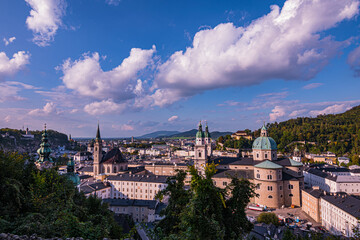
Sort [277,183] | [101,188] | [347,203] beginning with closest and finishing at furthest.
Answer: [347,203], [277,183], [101,188]

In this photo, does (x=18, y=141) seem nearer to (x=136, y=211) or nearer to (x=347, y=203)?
(x=136, y=211)

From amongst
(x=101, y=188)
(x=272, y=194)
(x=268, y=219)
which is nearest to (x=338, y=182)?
(x=272, y=194)

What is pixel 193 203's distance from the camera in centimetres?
924

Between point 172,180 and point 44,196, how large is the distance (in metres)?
8.22

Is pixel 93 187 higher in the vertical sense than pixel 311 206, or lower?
higher

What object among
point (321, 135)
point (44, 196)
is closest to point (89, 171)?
point (44, 196)

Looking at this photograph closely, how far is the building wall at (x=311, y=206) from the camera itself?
3534 centimetres

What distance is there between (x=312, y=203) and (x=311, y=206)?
717 millimetres

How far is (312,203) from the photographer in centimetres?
3691

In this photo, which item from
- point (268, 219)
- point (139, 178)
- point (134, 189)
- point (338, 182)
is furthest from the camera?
point (139, 178)

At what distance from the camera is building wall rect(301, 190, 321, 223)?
35344 mm

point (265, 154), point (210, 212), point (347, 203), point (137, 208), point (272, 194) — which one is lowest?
point (137, 208)

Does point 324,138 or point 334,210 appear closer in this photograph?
point 334,210

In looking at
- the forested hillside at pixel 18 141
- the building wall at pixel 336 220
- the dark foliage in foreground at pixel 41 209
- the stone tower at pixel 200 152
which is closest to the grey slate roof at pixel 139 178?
the stone tower at pixel 200 152
